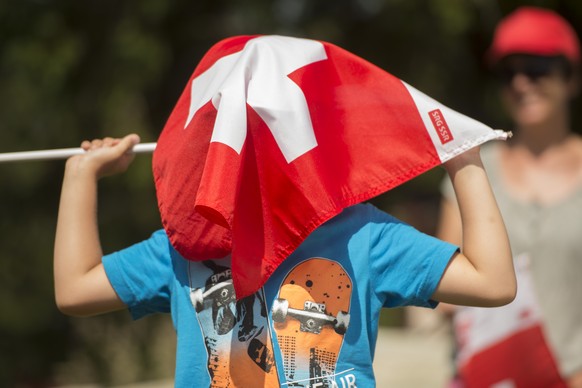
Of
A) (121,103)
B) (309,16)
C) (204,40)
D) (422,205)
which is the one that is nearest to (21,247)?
(121,103)

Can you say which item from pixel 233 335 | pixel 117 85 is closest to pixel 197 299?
pixel 233 335

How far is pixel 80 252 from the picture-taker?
2225 mm

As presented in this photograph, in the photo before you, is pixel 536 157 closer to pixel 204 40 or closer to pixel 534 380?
pixel 534 380

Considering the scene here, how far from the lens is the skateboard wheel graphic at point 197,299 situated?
2109 mm

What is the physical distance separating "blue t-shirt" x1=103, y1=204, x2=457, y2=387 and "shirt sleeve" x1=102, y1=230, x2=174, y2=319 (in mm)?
67

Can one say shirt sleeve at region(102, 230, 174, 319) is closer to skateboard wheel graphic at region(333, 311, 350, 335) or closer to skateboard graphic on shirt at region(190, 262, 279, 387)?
skateboard graphic on shirt at region(190, 262, 279, 387)

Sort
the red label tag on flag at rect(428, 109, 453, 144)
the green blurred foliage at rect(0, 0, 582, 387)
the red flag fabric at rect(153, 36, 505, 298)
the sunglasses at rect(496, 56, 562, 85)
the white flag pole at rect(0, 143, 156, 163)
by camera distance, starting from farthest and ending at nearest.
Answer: the green blurred foliage at rect(0, 0, 582, 387)
the sunglasses at rect(496, 56, 562, 85)
the white flag pole at rect(0, 143, 156, 163)
the red label tag on flag at rect(428, 109, 453, 144)
the red flag fabric at rect(153, 36, 505, 298)

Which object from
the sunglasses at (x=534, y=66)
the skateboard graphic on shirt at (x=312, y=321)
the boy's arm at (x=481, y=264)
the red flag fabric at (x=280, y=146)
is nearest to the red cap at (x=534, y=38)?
the sunglasses at (x=534, y=66)

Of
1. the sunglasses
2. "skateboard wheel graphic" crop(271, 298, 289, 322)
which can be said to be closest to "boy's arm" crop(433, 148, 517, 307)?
"skateboard wheel graphic" crop(271, 298, 289, 322)

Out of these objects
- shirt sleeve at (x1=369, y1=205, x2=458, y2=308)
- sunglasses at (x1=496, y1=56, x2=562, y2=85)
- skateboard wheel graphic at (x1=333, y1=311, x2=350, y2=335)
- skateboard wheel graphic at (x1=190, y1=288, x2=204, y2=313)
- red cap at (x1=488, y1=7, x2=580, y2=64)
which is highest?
red cap at (x1=488, y1=7, x2=580, y2=64)

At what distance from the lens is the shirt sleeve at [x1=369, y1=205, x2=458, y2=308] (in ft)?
6.78

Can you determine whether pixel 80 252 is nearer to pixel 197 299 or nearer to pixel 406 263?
pixel 197 299

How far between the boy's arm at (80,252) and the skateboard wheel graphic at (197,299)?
0.20 m

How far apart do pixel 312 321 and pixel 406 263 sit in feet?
0.74
